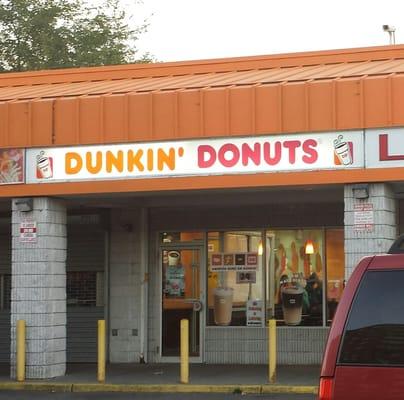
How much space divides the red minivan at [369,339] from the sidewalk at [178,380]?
8.16 m

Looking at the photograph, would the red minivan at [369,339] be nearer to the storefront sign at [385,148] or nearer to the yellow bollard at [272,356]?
the storefront sign at [385,148]

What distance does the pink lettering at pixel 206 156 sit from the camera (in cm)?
1466

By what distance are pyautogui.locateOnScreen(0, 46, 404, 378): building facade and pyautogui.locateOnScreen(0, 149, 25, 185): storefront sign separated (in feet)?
0.07

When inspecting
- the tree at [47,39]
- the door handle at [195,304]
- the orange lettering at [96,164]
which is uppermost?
the tree at [47,39]

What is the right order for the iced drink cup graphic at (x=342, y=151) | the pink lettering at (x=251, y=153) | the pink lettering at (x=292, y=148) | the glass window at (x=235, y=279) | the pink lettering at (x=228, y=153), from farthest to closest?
the glass window at (x=235, y=279) → the pink lettering at (x=228, y=153) → the pink lettering at (x=251, y=153) → the pink lettering at (x=292, y=148) → the iced drink cup graphic at (x=342, y=151)

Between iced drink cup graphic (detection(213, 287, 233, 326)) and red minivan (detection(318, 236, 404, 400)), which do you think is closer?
red minivan (detection(318, 236, 404, 400))

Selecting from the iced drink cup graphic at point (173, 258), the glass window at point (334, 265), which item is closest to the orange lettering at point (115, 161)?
the iced drink cup graphic at point (173, 258)

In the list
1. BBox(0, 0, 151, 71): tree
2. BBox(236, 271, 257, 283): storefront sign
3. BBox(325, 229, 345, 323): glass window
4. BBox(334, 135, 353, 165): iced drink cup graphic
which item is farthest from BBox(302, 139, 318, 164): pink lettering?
BBox(0, 0, 151, 71): tree

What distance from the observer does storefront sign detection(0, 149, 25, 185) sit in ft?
51.4

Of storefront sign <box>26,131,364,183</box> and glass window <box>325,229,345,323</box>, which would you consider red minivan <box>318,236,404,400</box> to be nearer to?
storefront sign <box>26,131,364,183</box>

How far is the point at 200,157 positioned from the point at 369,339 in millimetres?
9329

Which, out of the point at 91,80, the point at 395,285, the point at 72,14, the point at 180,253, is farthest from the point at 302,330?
the point at 72,14

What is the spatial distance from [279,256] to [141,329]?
3.05 meters

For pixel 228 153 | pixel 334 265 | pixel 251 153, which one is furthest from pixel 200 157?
pixel 334 265
